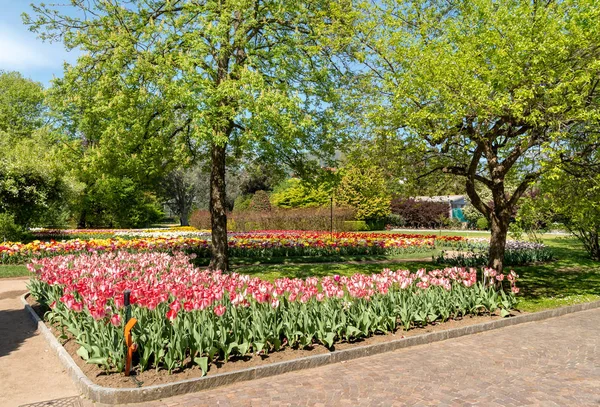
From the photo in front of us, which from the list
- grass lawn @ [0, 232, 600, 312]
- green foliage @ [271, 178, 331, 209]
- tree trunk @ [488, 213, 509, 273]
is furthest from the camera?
green foliage @ [271, 178, 331, 209]

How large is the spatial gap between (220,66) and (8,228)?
13.3 meters

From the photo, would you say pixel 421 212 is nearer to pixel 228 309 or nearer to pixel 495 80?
pixel 495 80

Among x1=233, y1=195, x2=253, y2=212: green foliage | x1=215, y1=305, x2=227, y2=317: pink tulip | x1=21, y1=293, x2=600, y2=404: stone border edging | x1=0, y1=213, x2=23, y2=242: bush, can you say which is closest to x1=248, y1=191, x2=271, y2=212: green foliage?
x1=233, y1=195, x2=253, y2=212: green foliage

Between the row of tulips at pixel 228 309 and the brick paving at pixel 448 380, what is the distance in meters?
0.52

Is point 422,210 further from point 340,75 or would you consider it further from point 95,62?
point 95,62

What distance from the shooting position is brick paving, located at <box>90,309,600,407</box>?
472 centimetres

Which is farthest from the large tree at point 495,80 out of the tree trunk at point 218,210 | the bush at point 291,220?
the bush at point 291,220

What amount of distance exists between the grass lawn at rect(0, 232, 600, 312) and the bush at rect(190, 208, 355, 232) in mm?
14537

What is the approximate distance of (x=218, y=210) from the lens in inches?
497

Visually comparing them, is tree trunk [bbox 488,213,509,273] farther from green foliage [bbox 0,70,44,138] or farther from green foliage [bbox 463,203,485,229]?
green foliage [bbox 0,70,44,138]

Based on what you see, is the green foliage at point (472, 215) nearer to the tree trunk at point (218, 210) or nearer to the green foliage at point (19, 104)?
the tree trunk at point (218, 210)

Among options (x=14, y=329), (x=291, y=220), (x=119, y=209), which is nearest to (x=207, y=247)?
(x=14, y=329)

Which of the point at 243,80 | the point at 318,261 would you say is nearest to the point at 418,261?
the point at 318,261

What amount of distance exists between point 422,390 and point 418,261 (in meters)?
11.8
